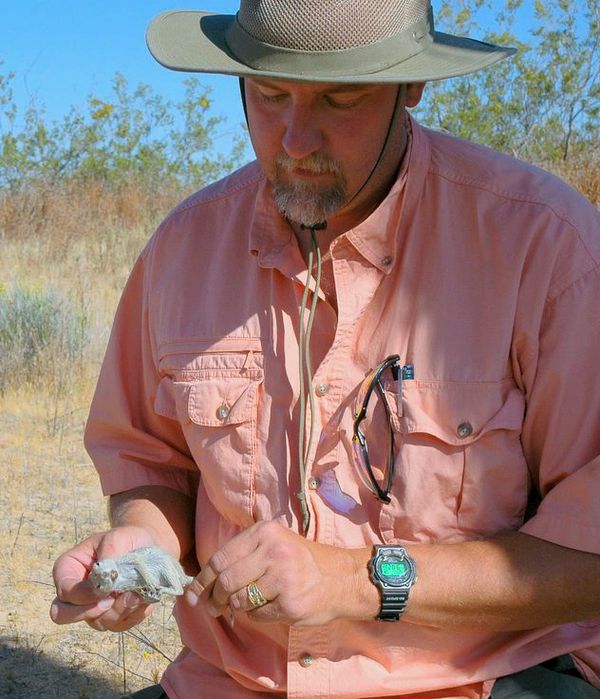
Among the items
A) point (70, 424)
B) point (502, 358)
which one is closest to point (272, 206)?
point (502, 358)

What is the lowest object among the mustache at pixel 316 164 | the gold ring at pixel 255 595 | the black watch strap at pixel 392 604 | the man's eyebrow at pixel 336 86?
the black watch strap at pixel 392 604

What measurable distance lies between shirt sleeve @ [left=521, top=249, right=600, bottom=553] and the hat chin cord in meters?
0.38

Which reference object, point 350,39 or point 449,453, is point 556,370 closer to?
point 449,453

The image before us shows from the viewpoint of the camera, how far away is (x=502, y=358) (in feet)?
5.56

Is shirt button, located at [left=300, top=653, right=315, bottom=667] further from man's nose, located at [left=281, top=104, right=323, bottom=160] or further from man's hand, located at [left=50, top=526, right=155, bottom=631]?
man's nose, located at [left=281, top=104, right=323, bottom=160]

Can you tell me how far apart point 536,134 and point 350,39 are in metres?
10.9

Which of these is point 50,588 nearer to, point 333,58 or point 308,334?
point 308,334

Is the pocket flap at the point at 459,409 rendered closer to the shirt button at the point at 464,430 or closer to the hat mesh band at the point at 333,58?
the shirt button at the point at 464,430

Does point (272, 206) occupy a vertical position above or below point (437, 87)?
below

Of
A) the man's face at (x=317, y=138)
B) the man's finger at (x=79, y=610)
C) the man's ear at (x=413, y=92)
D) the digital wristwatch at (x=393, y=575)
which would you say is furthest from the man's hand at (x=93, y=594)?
the man's ear at (x=413, y=92)

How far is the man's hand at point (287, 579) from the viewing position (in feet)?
5.06

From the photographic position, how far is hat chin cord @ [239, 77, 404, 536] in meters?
1.73

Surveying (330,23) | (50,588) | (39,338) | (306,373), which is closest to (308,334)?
(306,373)

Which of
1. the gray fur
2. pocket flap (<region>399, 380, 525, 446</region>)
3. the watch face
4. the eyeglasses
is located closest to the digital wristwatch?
the watch face
